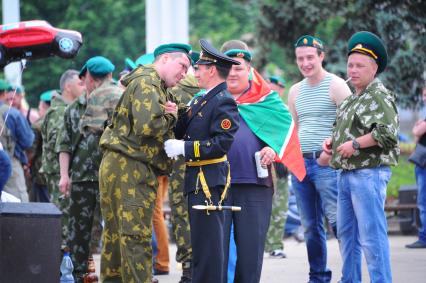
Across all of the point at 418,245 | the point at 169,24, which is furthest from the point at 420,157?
the point at 169,24

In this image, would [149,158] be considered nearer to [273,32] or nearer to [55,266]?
[55,266]

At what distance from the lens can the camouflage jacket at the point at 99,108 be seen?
29.7 ft

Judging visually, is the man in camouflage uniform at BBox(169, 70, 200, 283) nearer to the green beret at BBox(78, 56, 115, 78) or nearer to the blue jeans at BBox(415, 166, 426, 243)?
the green beret at BBox(78, 56, 115, 78)

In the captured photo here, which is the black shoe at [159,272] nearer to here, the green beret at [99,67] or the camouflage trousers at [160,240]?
the camouflage trousers at [160,240]

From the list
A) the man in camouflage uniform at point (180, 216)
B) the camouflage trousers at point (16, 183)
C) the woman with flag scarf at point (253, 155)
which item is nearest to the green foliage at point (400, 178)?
the camouflage trousers at point (16, 183)

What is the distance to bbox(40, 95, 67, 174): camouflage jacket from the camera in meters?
10.7

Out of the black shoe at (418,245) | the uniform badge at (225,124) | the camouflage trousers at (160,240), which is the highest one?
the uniform badge at (225,124)

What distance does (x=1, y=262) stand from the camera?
746 cm

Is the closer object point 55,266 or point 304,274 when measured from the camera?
point 55,266

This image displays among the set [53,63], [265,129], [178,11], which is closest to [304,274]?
[265,129]

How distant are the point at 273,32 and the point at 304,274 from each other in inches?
348

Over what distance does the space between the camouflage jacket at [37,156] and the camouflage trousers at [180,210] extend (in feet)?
13.3

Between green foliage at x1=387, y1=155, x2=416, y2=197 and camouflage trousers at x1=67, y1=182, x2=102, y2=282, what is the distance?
8.36 m

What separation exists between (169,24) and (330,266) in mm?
6872
